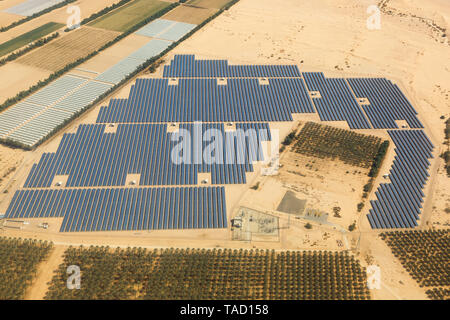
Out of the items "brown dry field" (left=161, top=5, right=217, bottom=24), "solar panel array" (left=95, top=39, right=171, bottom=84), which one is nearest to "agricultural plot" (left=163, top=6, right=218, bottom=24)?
"brown dry field" (left=161, top=5, right=217, bottom=24)

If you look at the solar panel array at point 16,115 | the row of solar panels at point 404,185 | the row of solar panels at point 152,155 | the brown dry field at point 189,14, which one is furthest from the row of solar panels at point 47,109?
the row of solar panels at point 404,185

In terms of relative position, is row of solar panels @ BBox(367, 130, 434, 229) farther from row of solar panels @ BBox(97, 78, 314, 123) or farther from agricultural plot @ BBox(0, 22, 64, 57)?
agricultural plot @ BBox(0, 22, 64, 57)

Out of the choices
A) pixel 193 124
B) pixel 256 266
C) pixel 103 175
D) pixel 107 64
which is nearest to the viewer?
pixel 256 266

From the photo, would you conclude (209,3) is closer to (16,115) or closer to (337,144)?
(16,115)

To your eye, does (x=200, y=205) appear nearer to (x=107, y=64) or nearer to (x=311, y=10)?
(x=107, y=64)

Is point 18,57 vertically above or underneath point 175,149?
above

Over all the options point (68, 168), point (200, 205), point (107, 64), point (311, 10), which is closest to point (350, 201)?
point (200, 205)
